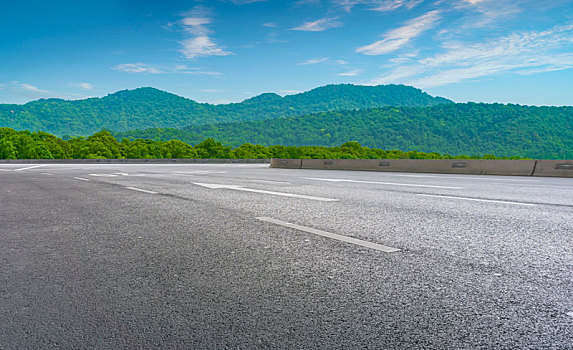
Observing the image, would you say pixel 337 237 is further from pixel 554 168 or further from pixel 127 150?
pixel 127 150

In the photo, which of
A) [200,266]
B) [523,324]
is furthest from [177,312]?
[523,324]

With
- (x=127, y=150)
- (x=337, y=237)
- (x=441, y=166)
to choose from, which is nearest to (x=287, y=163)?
(x=441, y=166)

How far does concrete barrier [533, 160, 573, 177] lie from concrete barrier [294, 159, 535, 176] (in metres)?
0.25

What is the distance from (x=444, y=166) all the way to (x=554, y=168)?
4.55 meters

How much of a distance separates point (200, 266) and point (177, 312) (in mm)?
1078

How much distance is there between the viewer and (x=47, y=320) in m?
2.67

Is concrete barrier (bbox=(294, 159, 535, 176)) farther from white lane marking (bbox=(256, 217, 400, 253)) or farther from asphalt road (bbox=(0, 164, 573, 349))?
white lane marking (bbox=(256, 217, 400, 253))

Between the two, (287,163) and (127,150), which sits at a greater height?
(127,150)

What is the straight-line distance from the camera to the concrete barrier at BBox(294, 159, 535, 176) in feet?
59.2

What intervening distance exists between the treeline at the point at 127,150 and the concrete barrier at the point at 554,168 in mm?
101346

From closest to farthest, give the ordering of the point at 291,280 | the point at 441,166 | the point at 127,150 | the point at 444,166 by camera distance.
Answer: the point at 291,280 < the point at 444,166 < the point at 441,166 < the point at 127,150

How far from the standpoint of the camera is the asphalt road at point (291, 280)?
7.89 feet

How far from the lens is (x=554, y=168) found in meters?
17.1

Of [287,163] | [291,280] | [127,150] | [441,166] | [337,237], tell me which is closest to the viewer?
[291,280]
